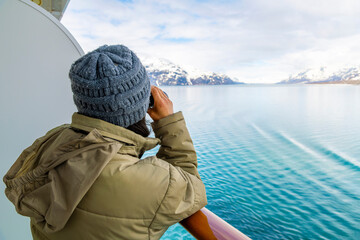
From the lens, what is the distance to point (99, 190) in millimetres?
553

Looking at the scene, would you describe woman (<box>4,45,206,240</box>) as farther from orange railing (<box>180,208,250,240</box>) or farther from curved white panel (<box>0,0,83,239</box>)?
curved white panel (<box>0,0,83,239</box>)

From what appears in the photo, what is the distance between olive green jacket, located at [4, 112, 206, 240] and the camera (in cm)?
54

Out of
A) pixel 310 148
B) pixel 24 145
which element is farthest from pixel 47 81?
pixel 310 148

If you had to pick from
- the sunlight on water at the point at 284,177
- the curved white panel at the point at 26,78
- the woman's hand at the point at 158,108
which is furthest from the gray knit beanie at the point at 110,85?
the sunlight on water at the point at 284,177

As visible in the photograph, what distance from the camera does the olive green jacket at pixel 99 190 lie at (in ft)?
1.77

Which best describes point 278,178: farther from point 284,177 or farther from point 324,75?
point 324,75

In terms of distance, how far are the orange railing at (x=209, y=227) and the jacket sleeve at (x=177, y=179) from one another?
0.03 m

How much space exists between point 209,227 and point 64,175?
37 cm

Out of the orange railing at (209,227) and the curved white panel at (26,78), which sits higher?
the curved white panel at (26,78)

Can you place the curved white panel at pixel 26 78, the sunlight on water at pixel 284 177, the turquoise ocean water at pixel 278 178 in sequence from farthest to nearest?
the sunlight on water at pixel 284 177, the turquoise ocean water at pixel 278 178, the curved white panel at pixel 26 78

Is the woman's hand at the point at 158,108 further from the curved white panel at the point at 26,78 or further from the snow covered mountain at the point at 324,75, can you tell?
the snow covered mountain at the point at 324,75

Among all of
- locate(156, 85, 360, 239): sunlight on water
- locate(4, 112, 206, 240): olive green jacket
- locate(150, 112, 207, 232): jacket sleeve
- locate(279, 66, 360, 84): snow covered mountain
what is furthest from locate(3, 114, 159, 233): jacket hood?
locate(279, 66, 360, 84): snow covered mountain

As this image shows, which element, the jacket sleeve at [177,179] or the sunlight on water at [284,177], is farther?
the sunlight on water at [284,177]

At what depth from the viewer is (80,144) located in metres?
0.58
